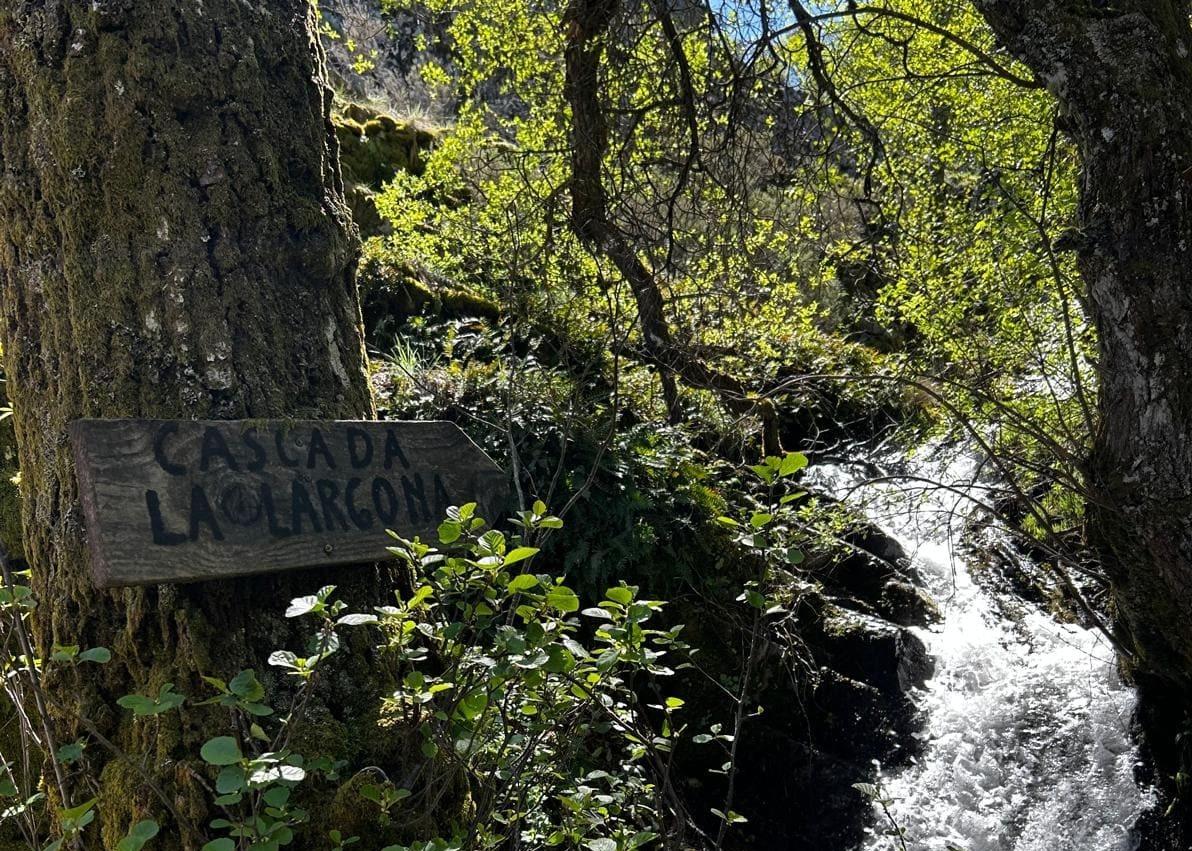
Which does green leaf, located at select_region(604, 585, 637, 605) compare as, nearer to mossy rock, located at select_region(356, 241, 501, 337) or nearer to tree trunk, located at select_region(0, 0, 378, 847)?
tree trunk, located at select_region(0, 0, 378, 847)

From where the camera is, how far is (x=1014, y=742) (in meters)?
5.03

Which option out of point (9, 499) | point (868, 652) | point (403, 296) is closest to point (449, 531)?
point (9, 499)

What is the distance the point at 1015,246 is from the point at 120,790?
15.8 feet

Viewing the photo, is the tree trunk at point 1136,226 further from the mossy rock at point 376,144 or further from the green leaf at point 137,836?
the mossy rock at point 376,144

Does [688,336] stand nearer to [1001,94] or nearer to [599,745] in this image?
[599,745]

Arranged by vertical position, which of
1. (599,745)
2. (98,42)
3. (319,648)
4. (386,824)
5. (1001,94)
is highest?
(1001,94)

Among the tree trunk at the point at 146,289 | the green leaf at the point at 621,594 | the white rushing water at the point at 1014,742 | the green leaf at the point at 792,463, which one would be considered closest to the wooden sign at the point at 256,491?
the tree trunk at the point at 146,289

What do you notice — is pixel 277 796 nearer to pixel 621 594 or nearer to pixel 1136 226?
pixel 621 594

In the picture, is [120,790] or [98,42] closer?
[120,790]

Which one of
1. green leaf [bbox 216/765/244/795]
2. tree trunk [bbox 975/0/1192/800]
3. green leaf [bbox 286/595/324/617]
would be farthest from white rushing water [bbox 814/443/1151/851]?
green leaf [bbox 216/765/244/795]

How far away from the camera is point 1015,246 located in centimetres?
487

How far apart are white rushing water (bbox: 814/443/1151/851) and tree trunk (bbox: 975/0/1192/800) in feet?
3.19

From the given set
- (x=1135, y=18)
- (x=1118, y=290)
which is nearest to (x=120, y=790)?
(x=1118, y=290)

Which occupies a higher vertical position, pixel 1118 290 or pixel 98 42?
pixel 98 42
